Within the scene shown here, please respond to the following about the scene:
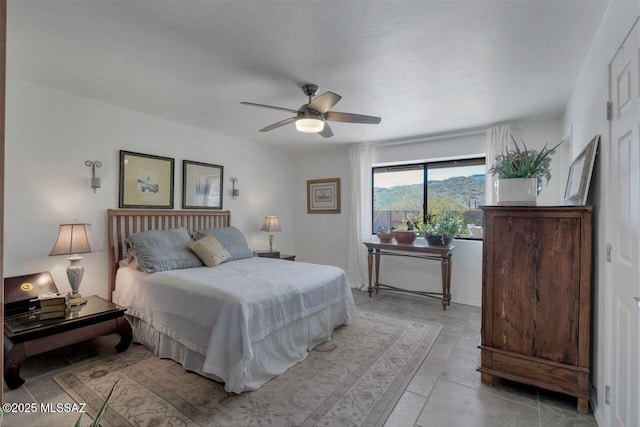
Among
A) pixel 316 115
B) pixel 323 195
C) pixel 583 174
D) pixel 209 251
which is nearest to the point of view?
pixel 583 174

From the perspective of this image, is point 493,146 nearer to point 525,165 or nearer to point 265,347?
point 525,165

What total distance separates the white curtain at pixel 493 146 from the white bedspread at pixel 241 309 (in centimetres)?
218

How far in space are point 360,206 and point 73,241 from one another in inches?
143

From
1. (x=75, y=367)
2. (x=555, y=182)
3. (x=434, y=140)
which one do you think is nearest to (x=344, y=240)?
(x=434, y=140)

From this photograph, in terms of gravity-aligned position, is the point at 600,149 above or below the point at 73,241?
above

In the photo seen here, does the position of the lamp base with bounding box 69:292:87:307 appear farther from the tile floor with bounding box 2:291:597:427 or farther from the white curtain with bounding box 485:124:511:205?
the white curtain with bounding box 485:124:511:205

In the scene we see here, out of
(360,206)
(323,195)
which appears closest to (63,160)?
(323,195)

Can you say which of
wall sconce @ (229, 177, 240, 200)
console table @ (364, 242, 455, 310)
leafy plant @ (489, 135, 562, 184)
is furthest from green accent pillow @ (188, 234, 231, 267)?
leafy plant @ (489, 135, 562, 184)

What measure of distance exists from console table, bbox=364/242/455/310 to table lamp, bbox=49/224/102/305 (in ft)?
10.9

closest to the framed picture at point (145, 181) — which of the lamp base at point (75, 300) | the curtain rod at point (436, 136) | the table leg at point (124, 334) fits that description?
the lamp base at point (75, 300)

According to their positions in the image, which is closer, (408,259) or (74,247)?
(74,247)

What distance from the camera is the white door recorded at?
1327 mm

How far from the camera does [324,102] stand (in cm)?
244

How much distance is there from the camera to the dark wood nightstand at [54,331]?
2131mm
